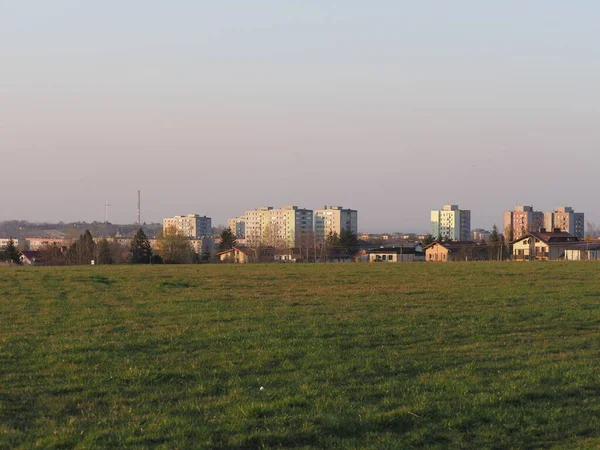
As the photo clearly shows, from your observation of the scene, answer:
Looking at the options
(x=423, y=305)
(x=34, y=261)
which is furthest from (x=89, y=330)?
(x=34, y=261)

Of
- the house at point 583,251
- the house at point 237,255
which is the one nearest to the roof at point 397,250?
the house at point 237,255

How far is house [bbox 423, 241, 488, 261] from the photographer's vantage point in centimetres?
12011

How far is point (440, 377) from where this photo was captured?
11445mm

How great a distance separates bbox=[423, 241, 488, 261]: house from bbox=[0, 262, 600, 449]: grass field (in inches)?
3883

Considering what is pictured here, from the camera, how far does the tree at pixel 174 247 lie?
391 ft

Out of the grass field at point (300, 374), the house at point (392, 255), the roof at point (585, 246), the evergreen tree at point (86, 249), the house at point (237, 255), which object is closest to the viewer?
the grass field at point (300, 374)

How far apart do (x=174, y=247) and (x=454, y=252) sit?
4915cm

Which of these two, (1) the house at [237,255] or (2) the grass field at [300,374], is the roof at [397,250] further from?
(2) the grass field at [300,374]

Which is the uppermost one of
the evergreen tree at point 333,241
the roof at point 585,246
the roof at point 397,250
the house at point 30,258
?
the evergreen tree at point 333,241

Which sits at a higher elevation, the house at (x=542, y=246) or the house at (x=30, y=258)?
the house at (x=542, y=246)

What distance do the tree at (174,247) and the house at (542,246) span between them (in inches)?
2148

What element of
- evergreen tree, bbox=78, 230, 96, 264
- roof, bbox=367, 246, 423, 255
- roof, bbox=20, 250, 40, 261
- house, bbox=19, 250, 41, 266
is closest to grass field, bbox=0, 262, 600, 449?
evergreen tree, bbox=78, 230, 96, 264

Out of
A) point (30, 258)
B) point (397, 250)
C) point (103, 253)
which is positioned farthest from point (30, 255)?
point (397, 250)

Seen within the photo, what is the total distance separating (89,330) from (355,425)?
9686mm
